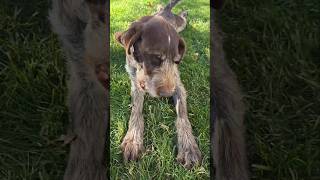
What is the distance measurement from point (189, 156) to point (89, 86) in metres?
0.40

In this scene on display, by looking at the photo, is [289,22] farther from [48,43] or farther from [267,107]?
[48,43]

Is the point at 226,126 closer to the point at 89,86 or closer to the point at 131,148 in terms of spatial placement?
the point at 131,148

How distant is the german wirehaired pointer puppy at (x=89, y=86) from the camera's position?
1871 mm

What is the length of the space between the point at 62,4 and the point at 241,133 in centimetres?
73

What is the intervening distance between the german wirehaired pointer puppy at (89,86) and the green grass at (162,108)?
0.03 meters

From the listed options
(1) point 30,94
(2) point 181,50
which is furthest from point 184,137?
(1) point 30,94

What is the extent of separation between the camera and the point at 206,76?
188 cm

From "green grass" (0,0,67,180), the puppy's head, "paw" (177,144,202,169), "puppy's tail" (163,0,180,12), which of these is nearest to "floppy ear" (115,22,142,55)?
the puppy's head

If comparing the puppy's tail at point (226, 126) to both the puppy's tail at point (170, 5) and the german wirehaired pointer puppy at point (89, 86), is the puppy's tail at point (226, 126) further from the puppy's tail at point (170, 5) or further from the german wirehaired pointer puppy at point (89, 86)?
the german wirehaired pointer puppy at point (89, 86)

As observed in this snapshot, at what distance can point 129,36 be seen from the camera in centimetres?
186

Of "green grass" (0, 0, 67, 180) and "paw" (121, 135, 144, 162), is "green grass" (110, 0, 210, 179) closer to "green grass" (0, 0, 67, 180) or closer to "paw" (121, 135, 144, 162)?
"paw" (121, 135, 144, 162)

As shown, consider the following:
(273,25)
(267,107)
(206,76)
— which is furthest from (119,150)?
(273,25)

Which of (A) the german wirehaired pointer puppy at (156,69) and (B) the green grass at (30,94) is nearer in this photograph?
(A) the german wirehaired pointer puppy at (156,69)

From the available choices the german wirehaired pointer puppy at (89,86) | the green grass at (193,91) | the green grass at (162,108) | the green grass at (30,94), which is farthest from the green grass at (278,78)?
the green grass at (30,94)
